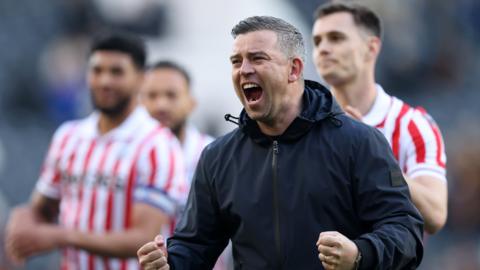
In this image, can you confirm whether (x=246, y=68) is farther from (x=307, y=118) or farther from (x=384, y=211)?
(x=384, y=211)

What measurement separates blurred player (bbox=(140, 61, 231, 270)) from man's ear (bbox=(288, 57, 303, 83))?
376 centimetres

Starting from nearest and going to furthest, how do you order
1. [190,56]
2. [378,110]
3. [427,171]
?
1. [427,171]
2. [378,110]
3. [190,56]

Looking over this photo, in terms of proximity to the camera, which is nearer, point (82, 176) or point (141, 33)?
point (82, 176)

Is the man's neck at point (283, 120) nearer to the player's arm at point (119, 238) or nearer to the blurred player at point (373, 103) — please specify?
the blurred player at point (373, 103)

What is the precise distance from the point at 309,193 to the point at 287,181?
0.10 meters

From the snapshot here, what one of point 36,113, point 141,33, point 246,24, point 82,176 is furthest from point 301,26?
point 246,24

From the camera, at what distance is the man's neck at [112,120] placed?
6.78 metres

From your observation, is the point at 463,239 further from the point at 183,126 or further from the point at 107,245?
the point at 107,245

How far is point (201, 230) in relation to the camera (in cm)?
443

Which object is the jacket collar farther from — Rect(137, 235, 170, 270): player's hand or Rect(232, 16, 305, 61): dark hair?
Rect(137, 235, 170, 270): player's hand

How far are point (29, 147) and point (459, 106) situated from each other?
5235 millimetres

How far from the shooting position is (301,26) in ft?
46.8

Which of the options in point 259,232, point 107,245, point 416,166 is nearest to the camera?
point 259,232

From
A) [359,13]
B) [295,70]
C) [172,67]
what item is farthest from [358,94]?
[172,67]
